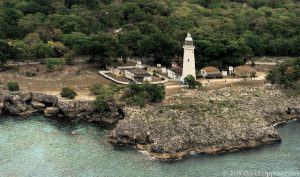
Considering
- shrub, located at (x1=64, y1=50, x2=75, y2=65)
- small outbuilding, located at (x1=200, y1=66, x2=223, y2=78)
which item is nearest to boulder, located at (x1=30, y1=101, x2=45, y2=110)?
shrub, located at (x1=64, y1=50, x2=75, y2=65)

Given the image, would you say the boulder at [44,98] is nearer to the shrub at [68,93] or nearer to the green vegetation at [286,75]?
the shrub at [68,93]

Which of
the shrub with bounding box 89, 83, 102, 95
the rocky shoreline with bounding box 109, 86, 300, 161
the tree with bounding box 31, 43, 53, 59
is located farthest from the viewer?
the tree with bounding box 31, 43, 53, 59

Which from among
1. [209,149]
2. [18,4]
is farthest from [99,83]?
[18,4]

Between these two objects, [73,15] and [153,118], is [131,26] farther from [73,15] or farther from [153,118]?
[153,118]

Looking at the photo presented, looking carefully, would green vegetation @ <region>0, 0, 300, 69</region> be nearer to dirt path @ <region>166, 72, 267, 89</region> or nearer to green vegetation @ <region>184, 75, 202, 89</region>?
dirt path @ <region>166, 72, 267, 89</region>

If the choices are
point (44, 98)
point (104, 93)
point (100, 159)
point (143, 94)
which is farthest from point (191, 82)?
point (100, 159)

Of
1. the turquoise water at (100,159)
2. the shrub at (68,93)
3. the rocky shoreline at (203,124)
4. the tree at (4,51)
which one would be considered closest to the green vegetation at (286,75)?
the rocky shoreline at (203,124)
